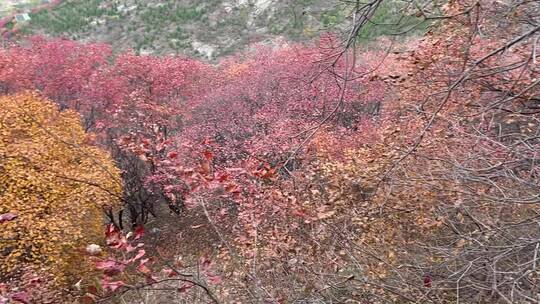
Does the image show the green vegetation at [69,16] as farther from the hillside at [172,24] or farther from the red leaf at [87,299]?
the red leaf at [87,299]

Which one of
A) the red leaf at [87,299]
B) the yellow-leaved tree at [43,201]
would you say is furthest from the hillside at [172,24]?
the red leaf at [87,299]

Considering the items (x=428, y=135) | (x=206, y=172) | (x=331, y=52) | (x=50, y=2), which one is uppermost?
(x=331, y=52)

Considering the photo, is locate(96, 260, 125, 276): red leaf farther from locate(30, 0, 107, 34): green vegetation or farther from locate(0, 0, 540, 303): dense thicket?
locate(30, 0, 107, 34): green vegetation

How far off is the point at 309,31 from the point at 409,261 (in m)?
5.01

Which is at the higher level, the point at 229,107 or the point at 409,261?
the point at 409,261

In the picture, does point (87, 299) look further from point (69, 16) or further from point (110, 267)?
point (69, 16)

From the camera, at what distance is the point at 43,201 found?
526 inches

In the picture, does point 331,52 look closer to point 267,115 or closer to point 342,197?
point 342,197

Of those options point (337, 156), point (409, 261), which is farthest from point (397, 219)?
point (337, 156)

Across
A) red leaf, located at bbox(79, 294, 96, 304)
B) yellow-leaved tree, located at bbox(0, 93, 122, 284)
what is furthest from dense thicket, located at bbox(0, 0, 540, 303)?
yellow-leaved tree, located at bbox(0, 93, 122, 284)

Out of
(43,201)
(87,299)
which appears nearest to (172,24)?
(43,201)

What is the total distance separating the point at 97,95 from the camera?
86.6ft

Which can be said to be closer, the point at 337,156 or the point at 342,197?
the point at 342,197

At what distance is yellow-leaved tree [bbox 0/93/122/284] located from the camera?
12.4m
